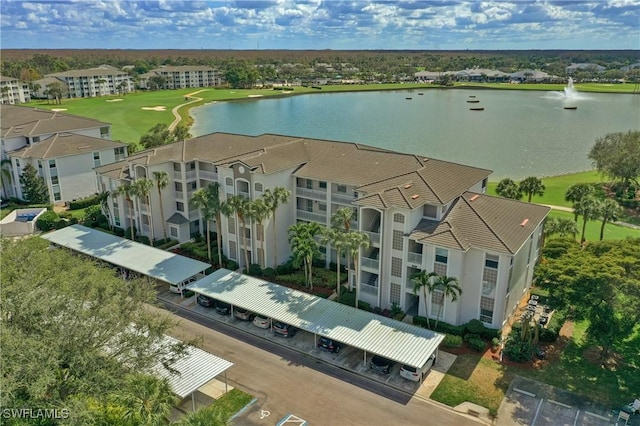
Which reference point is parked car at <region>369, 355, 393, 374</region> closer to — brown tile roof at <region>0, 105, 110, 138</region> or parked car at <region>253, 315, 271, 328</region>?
parked car at <region>253, 315, 271, 328</region>

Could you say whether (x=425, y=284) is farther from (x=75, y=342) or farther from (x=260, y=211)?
(x=75, y=342)

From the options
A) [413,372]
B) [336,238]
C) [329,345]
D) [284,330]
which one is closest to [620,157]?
[336,238]

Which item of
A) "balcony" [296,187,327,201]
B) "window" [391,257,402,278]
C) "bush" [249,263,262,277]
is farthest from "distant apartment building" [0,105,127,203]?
"window" [391,257,402,278]

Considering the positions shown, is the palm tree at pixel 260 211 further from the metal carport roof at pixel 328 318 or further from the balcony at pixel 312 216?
the balcony at pixel 312 216

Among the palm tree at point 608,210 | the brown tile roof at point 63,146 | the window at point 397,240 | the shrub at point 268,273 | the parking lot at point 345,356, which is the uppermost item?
the brown tile roof at point 63,146

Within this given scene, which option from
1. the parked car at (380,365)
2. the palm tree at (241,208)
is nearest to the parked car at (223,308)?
the palm tree at (241,208)

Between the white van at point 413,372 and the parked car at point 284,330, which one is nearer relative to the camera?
the white van at point 413,372

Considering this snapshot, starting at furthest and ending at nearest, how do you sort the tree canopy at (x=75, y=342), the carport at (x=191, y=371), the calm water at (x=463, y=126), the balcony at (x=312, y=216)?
the calm water at (x=463, y=126)
the balcony at (x=312, y=216)
the carport at (x=191, y=371)
the tree canopy at (x=75, y=342)

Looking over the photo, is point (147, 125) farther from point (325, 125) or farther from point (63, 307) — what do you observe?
point (63, 307)
